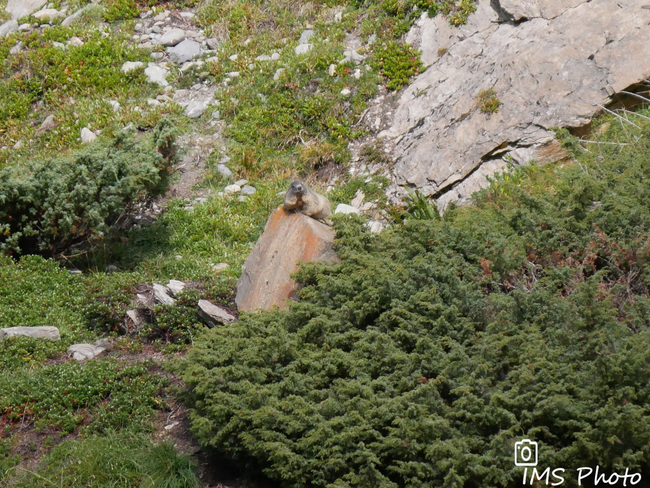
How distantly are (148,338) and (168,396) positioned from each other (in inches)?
44.5

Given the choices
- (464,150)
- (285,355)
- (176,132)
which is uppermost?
(176,132)

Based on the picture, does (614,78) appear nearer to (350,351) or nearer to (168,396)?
(350,351)

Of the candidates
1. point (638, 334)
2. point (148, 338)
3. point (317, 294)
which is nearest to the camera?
point (638, 334)

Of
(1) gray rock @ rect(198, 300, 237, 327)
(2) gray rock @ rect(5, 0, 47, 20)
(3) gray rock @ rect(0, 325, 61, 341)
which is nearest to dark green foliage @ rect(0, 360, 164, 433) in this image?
(3) gray rock @ rect(0, 325, 61, 341)

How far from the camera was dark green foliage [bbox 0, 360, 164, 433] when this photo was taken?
604 cm

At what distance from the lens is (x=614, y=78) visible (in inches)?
347

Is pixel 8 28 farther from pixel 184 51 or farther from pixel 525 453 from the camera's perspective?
pixel 525 453

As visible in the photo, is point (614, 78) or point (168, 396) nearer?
point (168, 396)

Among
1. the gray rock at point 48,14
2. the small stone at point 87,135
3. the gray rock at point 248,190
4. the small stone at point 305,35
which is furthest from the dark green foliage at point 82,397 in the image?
the gray rock at point 48,14

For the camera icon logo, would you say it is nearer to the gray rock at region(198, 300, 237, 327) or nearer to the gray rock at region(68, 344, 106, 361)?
the gray rock at region(198, 300, 237, 327)

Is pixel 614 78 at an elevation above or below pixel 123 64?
below

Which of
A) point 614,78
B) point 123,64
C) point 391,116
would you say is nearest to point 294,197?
point 391,116

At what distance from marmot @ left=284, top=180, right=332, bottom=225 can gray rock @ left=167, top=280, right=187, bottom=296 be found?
151 centimetres

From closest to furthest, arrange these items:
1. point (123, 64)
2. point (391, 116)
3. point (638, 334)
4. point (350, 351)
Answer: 1. point (638, 334)
2. point (350, 351)
3. point (391, 116)
4. point (123, 64)
